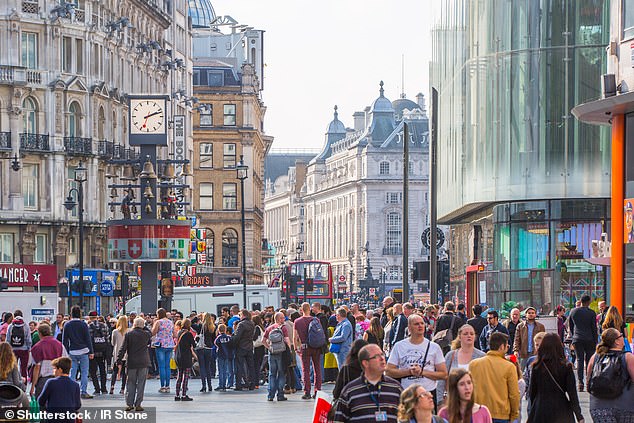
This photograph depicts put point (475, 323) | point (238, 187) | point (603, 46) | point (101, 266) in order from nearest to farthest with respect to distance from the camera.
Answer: point (475, 323)
point (603, 46)
point (101, 266)
point (238, 187)

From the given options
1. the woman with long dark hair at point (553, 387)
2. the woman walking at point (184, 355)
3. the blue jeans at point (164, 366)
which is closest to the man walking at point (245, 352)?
Answer: the blue jeans at point (164, 366)

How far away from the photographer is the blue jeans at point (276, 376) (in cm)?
2870

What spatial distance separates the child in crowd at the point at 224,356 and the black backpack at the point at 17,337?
4.87 m

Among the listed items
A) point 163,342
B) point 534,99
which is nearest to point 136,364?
point 163,342

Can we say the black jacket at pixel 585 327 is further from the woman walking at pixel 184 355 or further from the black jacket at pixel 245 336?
the black jacket at pixel 245 336

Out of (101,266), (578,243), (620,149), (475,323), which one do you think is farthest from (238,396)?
(101,266)

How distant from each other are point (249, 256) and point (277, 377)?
86.8 m

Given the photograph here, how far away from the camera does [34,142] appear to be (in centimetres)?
6338

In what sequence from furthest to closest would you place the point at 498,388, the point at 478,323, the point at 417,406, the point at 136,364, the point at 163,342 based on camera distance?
the point at 163,342, the point at 478,323, the point at 136,364, the point at 498,388, the point at 417,406

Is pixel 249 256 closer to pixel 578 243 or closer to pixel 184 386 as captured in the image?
pixel 578 243

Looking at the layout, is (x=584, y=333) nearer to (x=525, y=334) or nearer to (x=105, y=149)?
(x=525, y=334)

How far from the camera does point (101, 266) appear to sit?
68.3m

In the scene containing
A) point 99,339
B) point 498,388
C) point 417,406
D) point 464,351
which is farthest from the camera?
point 99,339

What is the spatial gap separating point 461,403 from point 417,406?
103cm
